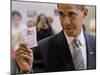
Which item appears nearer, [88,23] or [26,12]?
[26,12]

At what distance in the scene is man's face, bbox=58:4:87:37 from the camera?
7.30 feet

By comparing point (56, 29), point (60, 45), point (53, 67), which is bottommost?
point (53, 67)

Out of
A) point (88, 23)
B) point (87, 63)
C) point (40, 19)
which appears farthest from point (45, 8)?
point (87, 63)

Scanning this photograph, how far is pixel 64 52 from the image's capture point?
2.23 m

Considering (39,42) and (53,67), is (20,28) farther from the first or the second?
(53,67)

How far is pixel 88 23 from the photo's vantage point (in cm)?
234

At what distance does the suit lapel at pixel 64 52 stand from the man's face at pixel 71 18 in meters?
0.09

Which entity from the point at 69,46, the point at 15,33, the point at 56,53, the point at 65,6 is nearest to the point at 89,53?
the point at 69,46

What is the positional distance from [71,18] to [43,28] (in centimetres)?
34

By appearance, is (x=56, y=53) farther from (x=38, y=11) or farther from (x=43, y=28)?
(x=38, y=11)

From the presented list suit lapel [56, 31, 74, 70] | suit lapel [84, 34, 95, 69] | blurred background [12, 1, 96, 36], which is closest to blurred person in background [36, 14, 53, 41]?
blurred background [12, 1, 96, 36]

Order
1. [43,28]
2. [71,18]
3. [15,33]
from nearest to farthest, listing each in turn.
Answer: [15,33] → [43,28] → [71,18]

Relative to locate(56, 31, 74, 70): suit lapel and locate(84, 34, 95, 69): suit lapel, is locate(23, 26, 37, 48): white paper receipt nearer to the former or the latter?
locate(56, 31, 74, 70): suit lapel

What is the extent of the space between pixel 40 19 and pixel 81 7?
1.62ft
